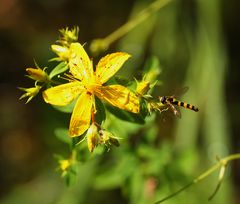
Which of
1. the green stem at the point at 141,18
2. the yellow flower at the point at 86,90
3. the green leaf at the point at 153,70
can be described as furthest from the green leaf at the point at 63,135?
the green stem at the point at 141,18

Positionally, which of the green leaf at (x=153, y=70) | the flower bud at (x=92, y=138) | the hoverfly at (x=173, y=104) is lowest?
the flower bud at (x=92, y=138)

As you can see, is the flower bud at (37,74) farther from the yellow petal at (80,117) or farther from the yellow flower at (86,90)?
the yellow petal at (80,117)

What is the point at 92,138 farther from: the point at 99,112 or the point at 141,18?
the point at 141,18

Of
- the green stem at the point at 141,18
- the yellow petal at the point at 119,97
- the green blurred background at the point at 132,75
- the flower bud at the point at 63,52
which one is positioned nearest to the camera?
the yellow petal at the point at 119,97

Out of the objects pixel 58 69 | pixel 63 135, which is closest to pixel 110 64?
pixel 58 69

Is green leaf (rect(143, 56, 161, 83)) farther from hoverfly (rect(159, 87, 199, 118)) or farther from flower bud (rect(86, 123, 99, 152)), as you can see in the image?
flower bud (rect(86, 123, 99, 152))

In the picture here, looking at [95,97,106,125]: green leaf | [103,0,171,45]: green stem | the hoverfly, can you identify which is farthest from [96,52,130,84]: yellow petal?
[103,0,171,45]: green stem
